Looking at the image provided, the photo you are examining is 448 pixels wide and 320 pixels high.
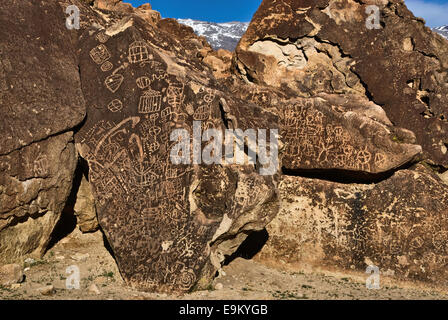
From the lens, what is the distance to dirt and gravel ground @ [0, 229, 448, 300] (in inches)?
205

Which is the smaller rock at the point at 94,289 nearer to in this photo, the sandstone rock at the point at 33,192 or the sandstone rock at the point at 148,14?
the sandstone rock at the point at 33,192

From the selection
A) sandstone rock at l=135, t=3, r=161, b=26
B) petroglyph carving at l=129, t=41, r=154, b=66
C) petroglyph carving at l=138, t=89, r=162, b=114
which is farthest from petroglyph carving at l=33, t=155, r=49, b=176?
sandstone rock at l=135, t=3, r=161, b=26

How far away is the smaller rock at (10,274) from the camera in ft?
16.8

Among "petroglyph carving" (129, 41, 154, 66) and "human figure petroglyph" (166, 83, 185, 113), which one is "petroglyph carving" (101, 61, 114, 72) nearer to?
"petroglyph carving" (129, 41, 154, 66)

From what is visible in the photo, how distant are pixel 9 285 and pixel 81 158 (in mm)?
1847

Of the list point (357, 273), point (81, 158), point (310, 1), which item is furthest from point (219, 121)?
point (310, 1)

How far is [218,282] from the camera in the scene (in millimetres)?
5844

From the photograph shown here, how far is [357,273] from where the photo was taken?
22.1 feet

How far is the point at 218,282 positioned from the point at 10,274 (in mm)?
2449

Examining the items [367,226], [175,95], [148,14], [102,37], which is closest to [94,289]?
[175,95]

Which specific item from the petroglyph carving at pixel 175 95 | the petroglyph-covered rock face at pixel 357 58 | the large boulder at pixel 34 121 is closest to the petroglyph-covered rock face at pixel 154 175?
the petroglyph carving at pixel 175 95

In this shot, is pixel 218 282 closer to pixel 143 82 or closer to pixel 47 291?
pixel 47 291

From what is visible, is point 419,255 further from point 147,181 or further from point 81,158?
point 81,158

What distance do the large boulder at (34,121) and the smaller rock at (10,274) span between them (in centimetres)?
40
